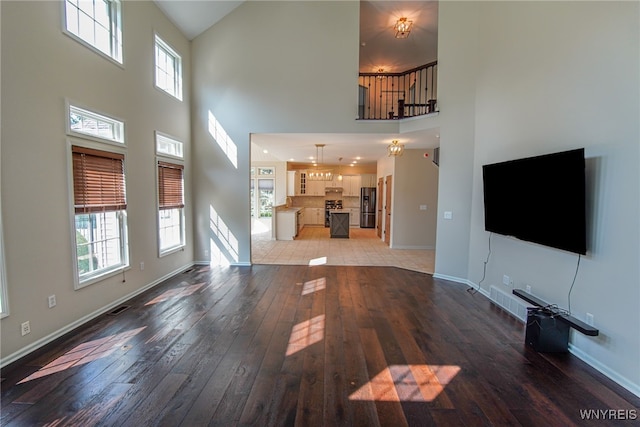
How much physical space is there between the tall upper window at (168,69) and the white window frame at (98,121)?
1349 millimetres

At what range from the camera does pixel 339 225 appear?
32.2ft

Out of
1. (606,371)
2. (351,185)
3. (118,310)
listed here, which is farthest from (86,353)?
(351,185)

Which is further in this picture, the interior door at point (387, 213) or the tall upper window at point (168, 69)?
the interior door at point (387, 213)

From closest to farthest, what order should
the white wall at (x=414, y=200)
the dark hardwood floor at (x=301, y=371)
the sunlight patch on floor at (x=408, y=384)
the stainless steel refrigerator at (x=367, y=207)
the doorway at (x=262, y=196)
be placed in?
the dark hardwood floor at (x=301, y=371) → the sunlight patch on floor at (x=408, y=384) → the white wall at (x=414, y=200) → the doorway at (x=262, y=196) → the stainless steel refrigerator at (x=367, y=207)

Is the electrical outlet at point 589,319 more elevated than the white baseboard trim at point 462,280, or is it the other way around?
the electrical outlet at point 589,319

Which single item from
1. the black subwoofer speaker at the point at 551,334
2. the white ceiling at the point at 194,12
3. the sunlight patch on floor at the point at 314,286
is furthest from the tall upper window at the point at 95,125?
the black subwoofer speaker at the point at 551,334

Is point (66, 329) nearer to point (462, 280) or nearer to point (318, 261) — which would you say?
point (318, 261)

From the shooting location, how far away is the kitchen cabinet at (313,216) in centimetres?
1284

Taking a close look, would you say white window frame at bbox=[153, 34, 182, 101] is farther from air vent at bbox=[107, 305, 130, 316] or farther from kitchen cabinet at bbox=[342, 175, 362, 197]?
kitchen cabinet at bbox=[342, 175, 362, 197]

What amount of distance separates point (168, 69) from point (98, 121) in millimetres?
2200

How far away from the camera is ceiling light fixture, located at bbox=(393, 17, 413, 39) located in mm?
6155

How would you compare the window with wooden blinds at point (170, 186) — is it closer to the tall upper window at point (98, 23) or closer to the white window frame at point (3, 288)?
the tall upper window at point (98, 23)

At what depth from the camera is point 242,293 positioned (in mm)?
4301

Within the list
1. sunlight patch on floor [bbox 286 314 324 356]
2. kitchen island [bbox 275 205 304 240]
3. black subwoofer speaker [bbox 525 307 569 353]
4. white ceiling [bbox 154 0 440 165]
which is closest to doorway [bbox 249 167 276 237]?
kitchen island [bbox 275 205 304 240]
